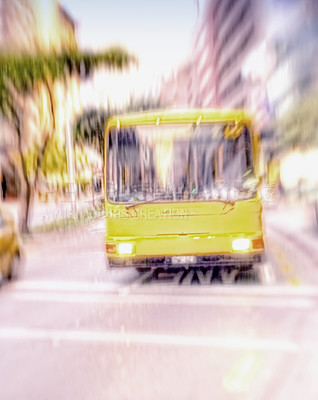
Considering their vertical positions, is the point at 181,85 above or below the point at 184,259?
above

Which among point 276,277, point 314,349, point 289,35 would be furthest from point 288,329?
point 289,35

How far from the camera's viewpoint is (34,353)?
628cm

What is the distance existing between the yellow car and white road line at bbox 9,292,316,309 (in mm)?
1007

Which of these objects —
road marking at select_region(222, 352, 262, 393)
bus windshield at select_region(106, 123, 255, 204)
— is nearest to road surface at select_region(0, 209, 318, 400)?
road marking at select_region(222, 352, 262, 393)

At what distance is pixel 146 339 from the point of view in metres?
6.74

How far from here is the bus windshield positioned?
32.5 ft

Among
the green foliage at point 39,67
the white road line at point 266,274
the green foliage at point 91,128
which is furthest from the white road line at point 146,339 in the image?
the green foliage at point 91,128

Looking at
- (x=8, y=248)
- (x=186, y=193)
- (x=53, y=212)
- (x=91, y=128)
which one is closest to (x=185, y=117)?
(x=186, y=193)

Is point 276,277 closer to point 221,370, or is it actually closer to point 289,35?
point 221,370

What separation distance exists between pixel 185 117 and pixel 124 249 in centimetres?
217

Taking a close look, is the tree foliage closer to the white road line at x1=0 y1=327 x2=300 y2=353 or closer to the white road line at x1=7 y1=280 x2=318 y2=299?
the white road line at x1=7 y1=280 x2=318 y2=299

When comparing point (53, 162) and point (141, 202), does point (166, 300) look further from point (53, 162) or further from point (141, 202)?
point (53, 162)

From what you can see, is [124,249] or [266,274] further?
[266,274]

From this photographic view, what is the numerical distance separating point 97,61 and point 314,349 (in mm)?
18127
